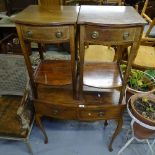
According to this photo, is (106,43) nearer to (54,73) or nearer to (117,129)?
(54,73)

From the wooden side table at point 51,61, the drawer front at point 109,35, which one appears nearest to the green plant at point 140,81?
the wooden side table at point 51,61

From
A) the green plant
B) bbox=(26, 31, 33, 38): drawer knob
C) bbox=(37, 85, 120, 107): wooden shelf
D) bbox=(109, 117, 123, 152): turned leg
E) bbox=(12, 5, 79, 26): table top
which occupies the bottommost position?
bbox=(109, 117, 123, 152): turned leg

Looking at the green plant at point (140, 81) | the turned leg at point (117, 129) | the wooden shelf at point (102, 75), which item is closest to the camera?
the wooden shelf at point (102, 75)

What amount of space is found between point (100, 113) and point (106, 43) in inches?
23.2

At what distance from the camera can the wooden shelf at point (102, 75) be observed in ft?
4.14

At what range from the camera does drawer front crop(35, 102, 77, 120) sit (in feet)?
4.37

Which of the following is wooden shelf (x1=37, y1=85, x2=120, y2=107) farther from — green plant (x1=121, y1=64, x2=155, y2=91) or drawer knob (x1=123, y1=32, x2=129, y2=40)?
drawer knob (x1=123, y1=32, x2=129, y2=40)

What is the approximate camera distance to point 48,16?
1030 millimetres

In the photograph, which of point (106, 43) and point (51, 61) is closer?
point (106, 43)

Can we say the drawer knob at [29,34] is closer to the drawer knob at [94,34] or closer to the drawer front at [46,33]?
the drawer front at [46,33]

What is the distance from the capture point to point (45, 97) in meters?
1.37

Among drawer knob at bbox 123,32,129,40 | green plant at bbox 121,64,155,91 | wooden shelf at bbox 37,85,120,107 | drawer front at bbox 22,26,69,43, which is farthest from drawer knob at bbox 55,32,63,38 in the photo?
green plant at bbox 121,64,155,91

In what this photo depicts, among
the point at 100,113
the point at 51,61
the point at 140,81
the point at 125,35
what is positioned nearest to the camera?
the point at 125,35

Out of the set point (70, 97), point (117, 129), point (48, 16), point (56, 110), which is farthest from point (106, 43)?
point (117, 129)
